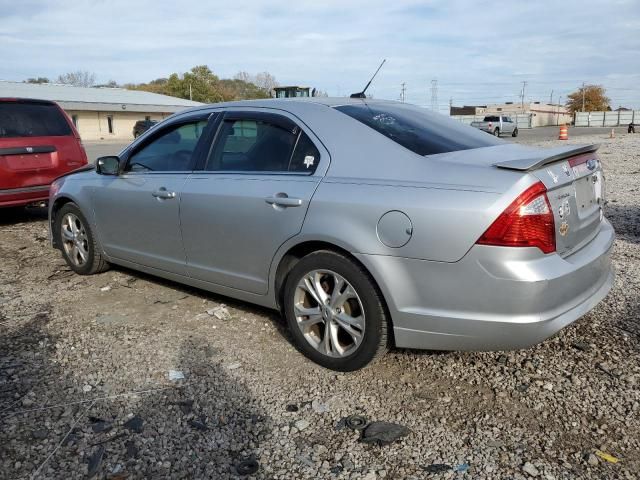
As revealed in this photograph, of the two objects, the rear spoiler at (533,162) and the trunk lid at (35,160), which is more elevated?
the rear spoiler at (533,162)

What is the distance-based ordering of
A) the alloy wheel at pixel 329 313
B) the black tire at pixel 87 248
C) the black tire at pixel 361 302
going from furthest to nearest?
the black tire at pixel 87 248 < the alloy wheel at pixel 329 313 < the black tire at pixel 361 302

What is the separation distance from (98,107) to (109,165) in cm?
4726

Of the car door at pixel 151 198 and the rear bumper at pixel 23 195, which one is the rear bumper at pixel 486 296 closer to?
the car door at pixel 151 198

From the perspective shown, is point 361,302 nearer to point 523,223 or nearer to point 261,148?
point 523,223

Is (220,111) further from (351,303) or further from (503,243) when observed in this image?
(503,243)

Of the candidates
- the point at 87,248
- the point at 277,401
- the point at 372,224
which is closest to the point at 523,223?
the point at 372,224

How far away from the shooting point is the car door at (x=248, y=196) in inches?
137

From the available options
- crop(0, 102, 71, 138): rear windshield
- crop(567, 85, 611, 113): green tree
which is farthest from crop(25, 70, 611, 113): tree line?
crop(0, 102, 71, 138): rear windshield

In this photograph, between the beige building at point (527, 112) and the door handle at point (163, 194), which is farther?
the beige building at point (527, 112)

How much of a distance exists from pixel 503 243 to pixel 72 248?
14.7ft

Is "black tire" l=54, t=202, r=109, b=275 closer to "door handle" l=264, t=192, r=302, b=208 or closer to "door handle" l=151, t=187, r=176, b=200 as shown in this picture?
"door handle" l=151, t=187, r=176, b=200

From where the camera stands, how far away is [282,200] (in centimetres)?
347

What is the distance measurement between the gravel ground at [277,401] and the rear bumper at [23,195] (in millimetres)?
3411

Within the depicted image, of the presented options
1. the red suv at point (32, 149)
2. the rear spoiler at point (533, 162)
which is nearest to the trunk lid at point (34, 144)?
the red suv at point (32, 149)
